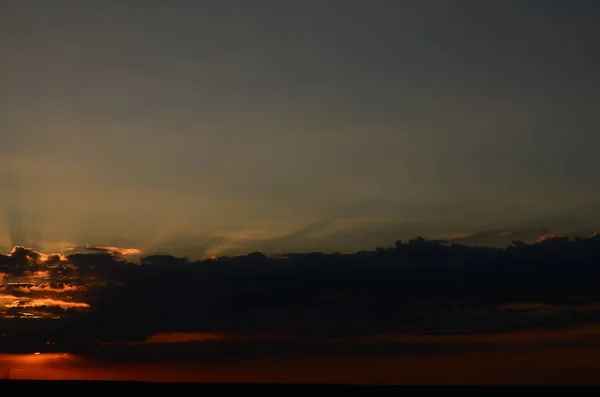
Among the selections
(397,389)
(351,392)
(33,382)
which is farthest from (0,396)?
(397,389)

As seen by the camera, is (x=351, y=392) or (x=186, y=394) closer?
(x=186, y=394)

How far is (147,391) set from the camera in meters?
115

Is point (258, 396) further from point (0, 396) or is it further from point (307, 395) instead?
point (0, 396)

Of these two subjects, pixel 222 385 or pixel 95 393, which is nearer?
pixel 95 393

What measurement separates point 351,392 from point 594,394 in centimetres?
3362

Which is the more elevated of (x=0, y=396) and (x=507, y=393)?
(x=0, y=396)

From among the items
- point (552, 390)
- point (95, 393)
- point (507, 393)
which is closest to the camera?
point (95, 393)

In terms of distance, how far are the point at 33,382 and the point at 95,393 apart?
3075 cm

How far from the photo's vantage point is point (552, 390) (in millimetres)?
128000

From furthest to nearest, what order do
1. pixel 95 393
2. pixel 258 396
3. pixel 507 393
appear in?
pixel 507 393, pixel 95 393, pixel 258 396

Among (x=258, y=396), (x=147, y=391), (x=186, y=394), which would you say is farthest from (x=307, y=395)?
(x=147, y=391)

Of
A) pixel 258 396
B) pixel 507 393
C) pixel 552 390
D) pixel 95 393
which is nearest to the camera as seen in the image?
pixel 258 396

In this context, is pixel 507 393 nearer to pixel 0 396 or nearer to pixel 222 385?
pixel 222 385

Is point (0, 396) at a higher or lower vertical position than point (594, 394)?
higher
